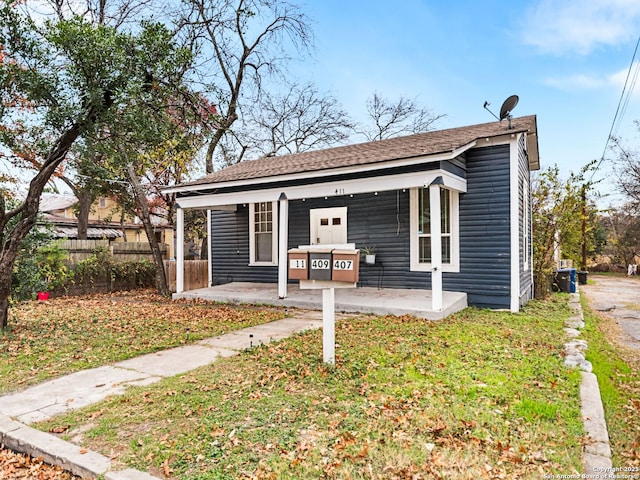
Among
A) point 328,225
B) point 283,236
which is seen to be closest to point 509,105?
point 328,225

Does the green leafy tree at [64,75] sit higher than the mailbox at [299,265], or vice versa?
the green leafy tree at [64,75]

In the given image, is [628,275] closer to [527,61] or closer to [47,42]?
[527,61]

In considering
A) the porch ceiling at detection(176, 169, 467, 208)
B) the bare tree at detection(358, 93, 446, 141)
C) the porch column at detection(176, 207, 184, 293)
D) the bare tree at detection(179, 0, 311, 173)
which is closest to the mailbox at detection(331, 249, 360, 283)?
the porch ceiling at detection(176, 169, 467, 208)

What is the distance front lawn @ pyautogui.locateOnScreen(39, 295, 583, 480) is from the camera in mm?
2637

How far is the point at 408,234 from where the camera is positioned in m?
10.0

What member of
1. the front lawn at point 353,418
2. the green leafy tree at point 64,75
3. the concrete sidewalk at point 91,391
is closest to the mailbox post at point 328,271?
the front lawn at point 353,418

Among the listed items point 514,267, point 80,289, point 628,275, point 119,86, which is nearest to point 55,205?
point 80,289

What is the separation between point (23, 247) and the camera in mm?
7336

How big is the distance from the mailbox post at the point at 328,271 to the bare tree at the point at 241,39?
1188cm

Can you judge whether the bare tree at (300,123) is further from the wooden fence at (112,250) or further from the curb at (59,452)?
the curb at (59,452)

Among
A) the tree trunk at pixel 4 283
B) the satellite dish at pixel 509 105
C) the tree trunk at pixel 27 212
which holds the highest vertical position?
the satellite dish at pixel 509 105

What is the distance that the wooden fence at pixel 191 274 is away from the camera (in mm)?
13141

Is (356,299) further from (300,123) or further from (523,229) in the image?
(300,123)

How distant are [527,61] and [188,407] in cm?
1650
